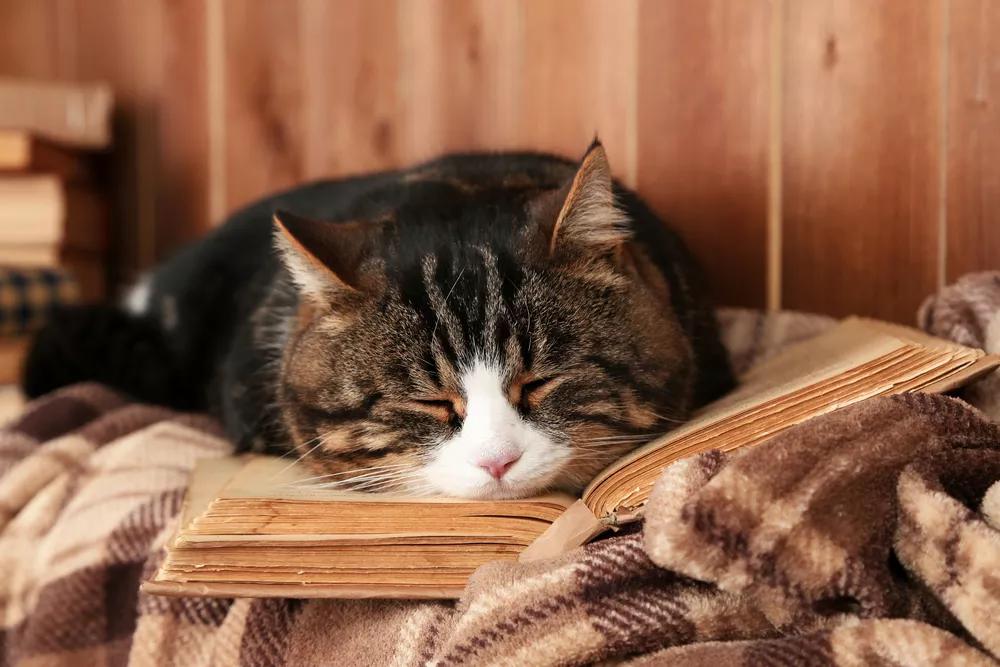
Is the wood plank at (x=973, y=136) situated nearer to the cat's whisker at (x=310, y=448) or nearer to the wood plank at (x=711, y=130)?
the wood plank at (x=711, y=130)

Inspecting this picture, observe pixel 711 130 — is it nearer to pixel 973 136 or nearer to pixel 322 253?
pixel 973 136

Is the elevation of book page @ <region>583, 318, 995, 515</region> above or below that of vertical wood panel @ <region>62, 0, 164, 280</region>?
below

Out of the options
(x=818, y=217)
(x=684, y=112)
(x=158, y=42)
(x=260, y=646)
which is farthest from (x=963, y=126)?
(x=158, y=42)

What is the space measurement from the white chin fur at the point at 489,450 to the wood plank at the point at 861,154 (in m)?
0.67

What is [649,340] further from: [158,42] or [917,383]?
[158,42]

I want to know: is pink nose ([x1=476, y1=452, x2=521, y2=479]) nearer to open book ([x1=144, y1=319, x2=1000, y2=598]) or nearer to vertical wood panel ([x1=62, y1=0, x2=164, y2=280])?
open book ([x1=144, y1=319, x2=1000, y2=598])

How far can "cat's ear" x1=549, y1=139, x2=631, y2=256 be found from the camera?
852 millimetres

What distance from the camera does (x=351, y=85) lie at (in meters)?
Result: 1.78

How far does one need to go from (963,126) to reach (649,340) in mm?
582

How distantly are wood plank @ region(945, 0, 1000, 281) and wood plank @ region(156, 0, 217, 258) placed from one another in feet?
4.57

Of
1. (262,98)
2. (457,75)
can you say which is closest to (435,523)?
(457,75)

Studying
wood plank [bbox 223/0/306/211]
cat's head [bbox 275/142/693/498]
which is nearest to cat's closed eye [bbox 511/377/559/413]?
cat's head [bbox 275/142/693/498]

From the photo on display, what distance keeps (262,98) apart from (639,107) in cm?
80

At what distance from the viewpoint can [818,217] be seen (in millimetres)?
1320
